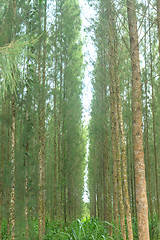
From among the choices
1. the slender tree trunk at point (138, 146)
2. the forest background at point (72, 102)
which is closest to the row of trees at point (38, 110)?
the forest background at point (72, 102)

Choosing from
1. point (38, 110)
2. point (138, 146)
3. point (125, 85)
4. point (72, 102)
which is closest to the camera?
point (138, 146)

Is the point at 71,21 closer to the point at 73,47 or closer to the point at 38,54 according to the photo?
the point at 73,47

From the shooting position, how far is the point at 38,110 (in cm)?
895

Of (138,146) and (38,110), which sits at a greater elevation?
(38,110)

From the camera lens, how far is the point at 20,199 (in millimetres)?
8648

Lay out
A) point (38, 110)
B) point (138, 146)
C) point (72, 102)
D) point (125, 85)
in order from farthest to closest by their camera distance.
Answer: point (72, 102) → point (38, 110) → point (125, 85) → point (138, 146)

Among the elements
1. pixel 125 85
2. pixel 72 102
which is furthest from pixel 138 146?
pixel 72 102

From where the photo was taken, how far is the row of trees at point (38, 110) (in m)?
8.20

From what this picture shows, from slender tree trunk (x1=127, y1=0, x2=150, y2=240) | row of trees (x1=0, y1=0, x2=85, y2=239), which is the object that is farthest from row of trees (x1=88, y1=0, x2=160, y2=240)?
row of trees (x1=0, y1=0, x2=85, y2=239)

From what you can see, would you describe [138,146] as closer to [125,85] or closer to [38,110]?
[125,85]

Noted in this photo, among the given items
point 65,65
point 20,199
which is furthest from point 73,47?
point 20,199

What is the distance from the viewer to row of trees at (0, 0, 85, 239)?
820cm

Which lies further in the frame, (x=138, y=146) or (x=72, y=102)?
(x=72, y=102)

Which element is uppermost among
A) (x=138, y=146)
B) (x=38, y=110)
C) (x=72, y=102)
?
(x=72, y=102)
